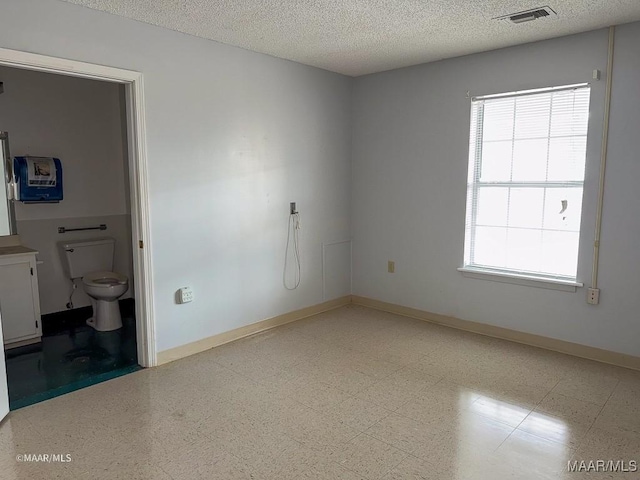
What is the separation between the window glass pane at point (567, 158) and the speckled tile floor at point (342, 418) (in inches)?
55.1

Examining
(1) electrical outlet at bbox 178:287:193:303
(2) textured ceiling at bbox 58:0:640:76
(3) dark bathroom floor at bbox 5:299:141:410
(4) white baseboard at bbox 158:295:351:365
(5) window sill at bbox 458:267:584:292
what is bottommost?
(3) dark bathroom floor at bbox 5:299:141:410

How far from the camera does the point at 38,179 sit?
4074 mm

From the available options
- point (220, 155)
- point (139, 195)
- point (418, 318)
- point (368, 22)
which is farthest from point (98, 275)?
point (368, 22)

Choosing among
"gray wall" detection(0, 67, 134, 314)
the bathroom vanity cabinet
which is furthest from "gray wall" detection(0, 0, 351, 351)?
"gray wall" detection(0, 67, 134, 314)

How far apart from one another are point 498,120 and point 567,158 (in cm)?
65

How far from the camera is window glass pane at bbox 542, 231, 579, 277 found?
11.4 feet

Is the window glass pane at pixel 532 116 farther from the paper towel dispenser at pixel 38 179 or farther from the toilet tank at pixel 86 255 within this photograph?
the paper towel dispenser at pixel 38 179

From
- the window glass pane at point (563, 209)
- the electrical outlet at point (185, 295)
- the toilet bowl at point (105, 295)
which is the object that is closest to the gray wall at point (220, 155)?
the electrical outlet at point (185, 295)

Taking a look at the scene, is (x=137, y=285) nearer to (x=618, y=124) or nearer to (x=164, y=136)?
(x=164, y=136)

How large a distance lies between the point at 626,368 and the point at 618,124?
1756 mm

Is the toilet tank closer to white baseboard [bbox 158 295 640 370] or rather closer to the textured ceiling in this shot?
white baseboard [bbox 158 295 640 370]

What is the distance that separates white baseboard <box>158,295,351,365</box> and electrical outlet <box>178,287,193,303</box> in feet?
1.18

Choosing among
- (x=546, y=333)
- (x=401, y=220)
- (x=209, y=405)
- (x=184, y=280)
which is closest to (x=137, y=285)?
(x=184, y=280)

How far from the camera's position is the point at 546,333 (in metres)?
3.62
